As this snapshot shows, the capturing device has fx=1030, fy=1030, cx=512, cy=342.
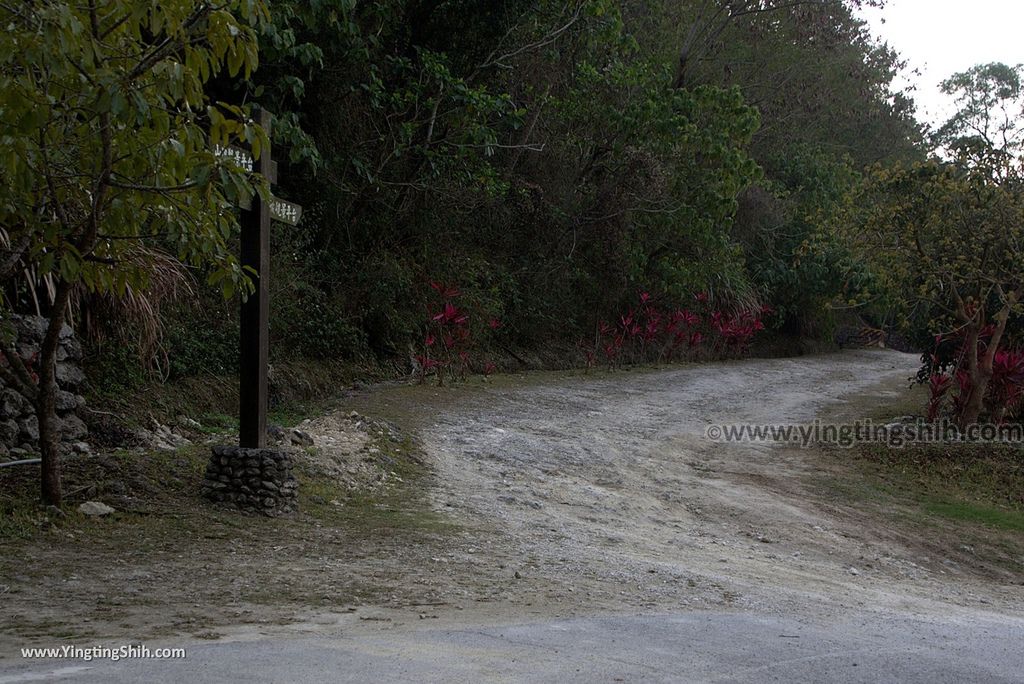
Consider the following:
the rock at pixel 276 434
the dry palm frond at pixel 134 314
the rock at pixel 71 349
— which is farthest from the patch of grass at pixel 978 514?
the rock at pixel 71 349

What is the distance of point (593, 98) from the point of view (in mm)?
21250

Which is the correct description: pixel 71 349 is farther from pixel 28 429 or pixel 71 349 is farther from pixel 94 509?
pixel 94 509

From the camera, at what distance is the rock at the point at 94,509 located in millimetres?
7027

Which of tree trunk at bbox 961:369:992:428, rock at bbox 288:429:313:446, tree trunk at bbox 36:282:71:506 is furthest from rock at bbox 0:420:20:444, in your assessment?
tree trunk at bbox 961:369:992:428

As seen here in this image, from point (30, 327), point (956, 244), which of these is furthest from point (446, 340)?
point (956, 244)

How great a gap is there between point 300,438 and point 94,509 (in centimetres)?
291

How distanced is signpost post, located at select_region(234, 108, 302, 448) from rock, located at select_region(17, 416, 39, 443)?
98.0 inches

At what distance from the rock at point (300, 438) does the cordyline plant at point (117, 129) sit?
329 cm

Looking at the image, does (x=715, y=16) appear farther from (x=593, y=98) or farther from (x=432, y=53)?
(x=432, y=53)

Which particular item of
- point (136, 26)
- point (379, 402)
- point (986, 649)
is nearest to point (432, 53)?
point (379, 402)

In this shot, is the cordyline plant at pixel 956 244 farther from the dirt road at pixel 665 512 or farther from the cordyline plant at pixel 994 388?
the dirt road at pixel 665 512

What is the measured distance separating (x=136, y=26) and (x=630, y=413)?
10897 mm

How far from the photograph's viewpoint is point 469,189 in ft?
59.2

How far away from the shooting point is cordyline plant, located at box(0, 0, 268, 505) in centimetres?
527
